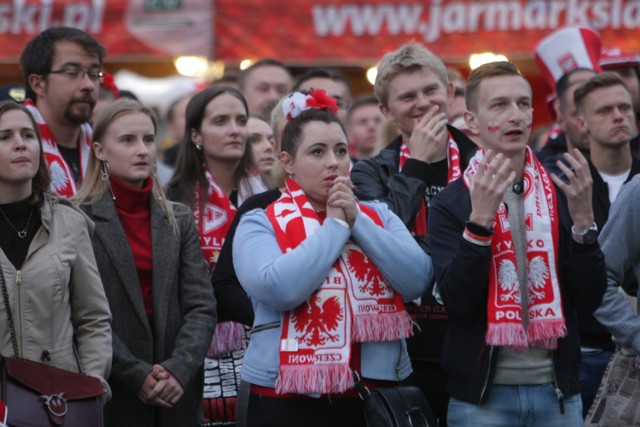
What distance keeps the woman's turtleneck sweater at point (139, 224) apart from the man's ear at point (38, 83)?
3.32ft

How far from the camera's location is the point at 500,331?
13.1ft

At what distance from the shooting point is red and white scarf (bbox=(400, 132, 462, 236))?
191 inches

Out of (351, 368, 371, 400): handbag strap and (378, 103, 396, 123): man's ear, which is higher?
(378, 103, 396, 123): man's ear

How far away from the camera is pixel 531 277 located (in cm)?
419

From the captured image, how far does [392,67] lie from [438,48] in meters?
5.38

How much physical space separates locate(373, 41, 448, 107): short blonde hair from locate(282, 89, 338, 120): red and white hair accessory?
0.54 m

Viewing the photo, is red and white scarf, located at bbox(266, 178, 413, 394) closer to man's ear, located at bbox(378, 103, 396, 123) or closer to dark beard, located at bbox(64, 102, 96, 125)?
man's ear, located at bbox(378, 103, 396, 123)

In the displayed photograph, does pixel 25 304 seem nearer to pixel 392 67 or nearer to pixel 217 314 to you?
pixel 217 314

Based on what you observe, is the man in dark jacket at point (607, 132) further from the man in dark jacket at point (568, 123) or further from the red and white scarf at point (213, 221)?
the red and white scarf at point (213, 221)

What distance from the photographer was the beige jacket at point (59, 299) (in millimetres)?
4199

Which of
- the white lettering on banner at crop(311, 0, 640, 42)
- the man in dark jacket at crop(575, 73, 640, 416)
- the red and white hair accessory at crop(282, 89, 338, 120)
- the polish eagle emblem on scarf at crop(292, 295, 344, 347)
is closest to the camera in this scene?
the polish eagle emblem on scarf at crop(292, 295, 344, 347)

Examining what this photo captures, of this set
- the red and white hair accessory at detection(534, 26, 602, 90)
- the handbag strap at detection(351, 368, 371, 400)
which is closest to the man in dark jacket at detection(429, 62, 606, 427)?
the handbag strap at detection(351, 368, 371, 400)

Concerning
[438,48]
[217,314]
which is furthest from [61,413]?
[438,48]

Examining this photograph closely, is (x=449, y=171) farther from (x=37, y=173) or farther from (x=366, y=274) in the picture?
(x=37, y=173)
